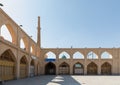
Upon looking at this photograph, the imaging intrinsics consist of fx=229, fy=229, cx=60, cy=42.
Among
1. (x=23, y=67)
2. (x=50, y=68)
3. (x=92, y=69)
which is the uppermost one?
(x=23, y=67)

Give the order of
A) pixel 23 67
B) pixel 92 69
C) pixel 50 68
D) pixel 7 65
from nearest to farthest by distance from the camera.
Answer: pixel 7 65 → pixel 23 67 → pixel 92 69 → pixel 50 68

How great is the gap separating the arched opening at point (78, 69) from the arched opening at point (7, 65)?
2419cm

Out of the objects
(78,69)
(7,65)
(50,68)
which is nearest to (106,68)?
(78,69)

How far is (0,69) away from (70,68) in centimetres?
2758

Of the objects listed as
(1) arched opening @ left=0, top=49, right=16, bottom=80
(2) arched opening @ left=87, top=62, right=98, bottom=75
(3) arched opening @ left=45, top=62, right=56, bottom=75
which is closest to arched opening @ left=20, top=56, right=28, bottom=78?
(1) arched opening @ left=0, top=49, right=16, bottom=80

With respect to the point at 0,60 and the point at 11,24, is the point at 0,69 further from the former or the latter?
the point at 11,24

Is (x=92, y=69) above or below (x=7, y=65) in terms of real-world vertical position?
below

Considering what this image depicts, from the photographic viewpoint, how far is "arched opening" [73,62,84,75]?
49312 millimetres

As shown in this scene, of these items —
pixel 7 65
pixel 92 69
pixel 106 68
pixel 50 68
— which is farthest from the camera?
pixel 50 68

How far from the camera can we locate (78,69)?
49.5 m

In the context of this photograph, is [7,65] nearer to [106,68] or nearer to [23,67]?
[23,67]

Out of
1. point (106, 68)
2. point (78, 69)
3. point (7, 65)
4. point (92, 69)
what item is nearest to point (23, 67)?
point (7, 65)

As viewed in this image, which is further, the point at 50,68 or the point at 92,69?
the point at 50,68

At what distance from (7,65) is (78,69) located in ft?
87.9
